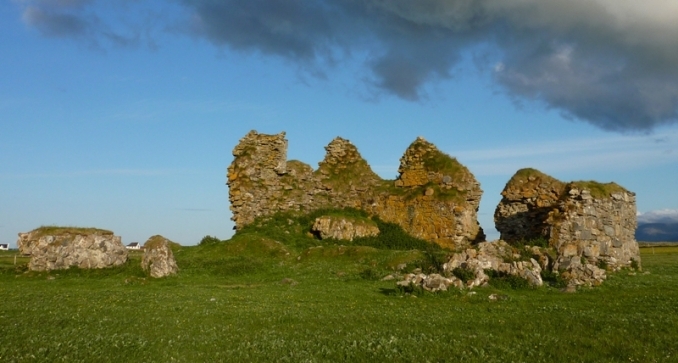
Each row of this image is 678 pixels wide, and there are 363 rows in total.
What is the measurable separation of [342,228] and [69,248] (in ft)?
58.8

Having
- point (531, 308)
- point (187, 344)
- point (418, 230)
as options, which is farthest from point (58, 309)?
point (418, 230)

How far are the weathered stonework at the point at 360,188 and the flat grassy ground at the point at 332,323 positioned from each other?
57.9 ft

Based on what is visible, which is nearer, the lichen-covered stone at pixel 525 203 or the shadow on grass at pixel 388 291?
the shadow on grass at pixel 388 291

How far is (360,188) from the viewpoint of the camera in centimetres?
4328

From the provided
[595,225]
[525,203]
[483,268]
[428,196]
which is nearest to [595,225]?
[595,225]

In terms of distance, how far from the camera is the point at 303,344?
32.7 feet

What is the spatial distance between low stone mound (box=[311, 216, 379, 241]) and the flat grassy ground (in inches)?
604

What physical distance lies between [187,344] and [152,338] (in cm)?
97

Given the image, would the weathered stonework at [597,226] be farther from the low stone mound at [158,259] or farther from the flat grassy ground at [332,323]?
the low stone mound at [158,259]

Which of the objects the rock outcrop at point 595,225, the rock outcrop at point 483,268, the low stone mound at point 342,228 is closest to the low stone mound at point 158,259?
the rock outcrop at point 483,268

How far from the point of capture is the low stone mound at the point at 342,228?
125ft

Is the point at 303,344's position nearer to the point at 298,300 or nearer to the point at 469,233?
the point at 298,300

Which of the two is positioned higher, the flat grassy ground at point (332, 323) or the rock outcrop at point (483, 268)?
the rock outcrop at point (483, 268)

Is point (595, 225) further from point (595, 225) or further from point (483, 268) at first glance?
point (483, 268)
